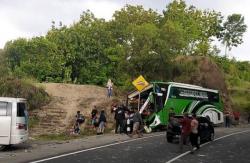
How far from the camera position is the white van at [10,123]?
21.2 metres

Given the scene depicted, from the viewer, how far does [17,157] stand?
60.8ft

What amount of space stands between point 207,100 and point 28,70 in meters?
22.9

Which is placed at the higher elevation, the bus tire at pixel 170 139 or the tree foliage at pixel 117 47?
the tree foliage at pixel 117 47

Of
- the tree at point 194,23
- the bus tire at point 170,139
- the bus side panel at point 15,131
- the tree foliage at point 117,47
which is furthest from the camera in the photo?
the tree at point 194,23

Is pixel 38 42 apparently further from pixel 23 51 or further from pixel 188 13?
pixel 188 13

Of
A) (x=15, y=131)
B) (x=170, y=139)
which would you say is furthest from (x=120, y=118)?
(x=15, y=131)

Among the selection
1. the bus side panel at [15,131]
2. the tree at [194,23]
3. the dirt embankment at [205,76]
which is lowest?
the bus side panel at [15,131]

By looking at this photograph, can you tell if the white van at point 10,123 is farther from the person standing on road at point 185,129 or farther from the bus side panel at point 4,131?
the person standing on road at point 185,129

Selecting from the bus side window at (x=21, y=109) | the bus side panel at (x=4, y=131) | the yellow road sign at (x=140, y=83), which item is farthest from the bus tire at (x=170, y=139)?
the bus side panel at (x=4, y=131)

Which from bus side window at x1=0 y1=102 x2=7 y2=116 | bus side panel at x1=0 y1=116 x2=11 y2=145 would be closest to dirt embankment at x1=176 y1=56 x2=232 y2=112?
bus side window at x1=0 y1=102 x2=7 y2=116

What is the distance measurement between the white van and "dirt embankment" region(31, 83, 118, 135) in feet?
35.2

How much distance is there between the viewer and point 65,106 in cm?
Answer: 4075

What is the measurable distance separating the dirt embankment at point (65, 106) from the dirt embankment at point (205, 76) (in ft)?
31.5

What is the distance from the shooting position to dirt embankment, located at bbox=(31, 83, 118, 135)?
35.7m
